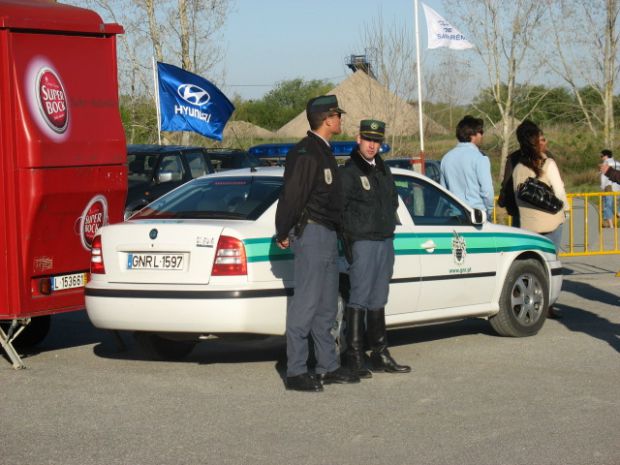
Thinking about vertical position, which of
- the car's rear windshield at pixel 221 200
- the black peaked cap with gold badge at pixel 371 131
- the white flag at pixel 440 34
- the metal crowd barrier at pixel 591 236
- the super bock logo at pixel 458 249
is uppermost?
the white flag at pixel 440 34

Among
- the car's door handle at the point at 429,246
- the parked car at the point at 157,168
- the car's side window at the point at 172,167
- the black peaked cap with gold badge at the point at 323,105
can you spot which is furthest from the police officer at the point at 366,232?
the car's side window at the point at 172,167

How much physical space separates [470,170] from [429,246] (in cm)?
225

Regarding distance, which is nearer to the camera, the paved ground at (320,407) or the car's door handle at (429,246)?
the paved ground at (320,407)

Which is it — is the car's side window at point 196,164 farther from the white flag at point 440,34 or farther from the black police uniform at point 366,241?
the black police uniform at point 366,241

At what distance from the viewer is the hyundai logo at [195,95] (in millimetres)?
17953

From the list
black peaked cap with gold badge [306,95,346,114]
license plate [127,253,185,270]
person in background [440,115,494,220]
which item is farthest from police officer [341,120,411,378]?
person in background [440,115,494,220]

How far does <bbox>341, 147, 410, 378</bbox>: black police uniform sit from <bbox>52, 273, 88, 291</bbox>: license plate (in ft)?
7.83

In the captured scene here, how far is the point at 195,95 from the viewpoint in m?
18.0

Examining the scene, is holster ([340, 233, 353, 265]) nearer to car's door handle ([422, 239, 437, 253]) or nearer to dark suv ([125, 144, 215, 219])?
car's door handle ([422, 239, 437, 253])

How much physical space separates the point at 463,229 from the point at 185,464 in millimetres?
4372

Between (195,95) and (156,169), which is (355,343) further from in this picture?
(195,95)

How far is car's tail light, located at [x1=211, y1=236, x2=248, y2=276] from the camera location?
25.5 feet

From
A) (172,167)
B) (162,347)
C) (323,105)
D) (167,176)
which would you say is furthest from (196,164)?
(323,105)

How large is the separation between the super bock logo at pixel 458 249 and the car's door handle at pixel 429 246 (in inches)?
10.7
